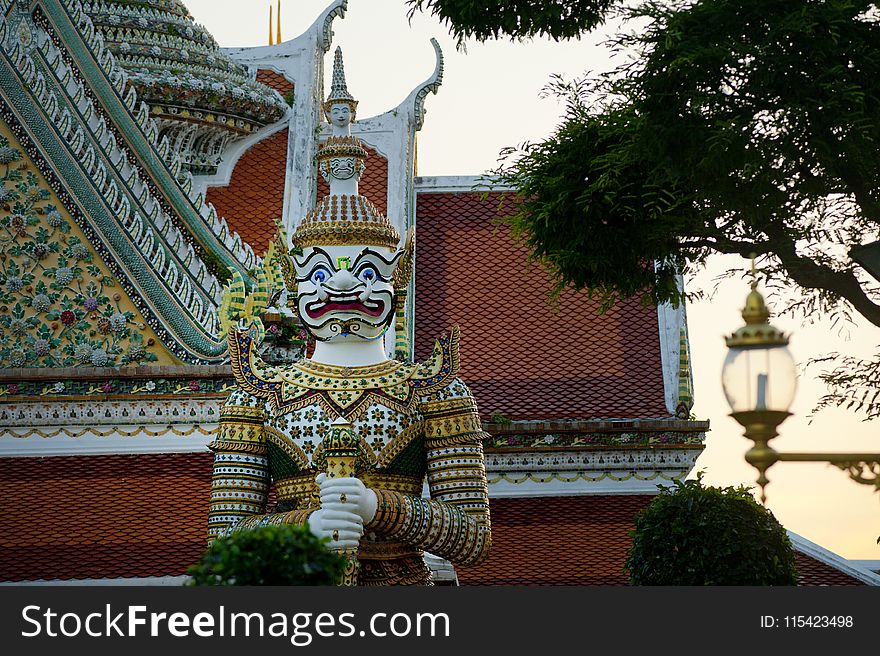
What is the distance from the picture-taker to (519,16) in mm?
9094

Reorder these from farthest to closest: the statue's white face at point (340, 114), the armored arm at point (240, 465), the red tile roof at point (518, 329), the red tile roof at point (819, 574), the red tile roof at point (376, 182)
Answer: the red tile roof at point (376, 182), the red tile roof at point (518, 329), the red tile roof at point (819, 574), the statue's white face at point (340, 114), the armored arm at point (240, 465)

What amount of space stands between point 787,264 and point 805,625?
258cm

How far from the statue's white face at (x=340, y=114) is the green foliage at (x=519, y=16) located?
2.11 ft

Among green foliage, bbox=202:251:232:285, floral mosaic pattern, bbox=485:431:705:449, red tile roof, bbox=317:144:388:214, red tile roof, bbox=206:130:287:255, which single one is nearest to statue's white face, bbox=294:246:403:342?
green foliage, bbox=202:251:232:285

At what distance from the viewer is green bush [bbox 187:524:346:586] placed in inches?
232

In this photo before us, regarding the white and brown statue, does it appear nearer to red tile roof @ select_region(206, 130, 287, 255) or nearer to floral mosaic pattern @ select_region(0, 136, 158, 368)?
floral mosaic pattern @ select_region(0, 136, 158, 368)

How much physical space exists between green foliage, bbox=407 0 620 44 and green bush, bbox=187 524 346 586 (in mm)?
3882

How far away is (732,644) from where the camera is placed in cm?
652

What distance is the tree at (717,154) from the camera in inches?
309

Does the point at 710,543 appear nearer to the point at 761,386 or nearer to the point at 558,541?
the point at 761,386

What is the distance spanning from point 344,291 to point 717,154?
1.85m

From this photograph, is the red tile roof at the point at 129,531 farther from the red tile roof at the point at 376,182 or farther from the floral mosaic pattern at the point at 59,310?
the red tile roof at the point at 376,182

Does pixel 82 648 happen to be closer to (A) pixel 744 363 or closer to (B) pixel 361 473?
(B) pixel 361 473

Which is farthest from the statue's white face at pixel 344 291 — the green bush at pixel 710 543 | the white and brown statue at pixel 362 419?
the green bush at pixel 710 543
